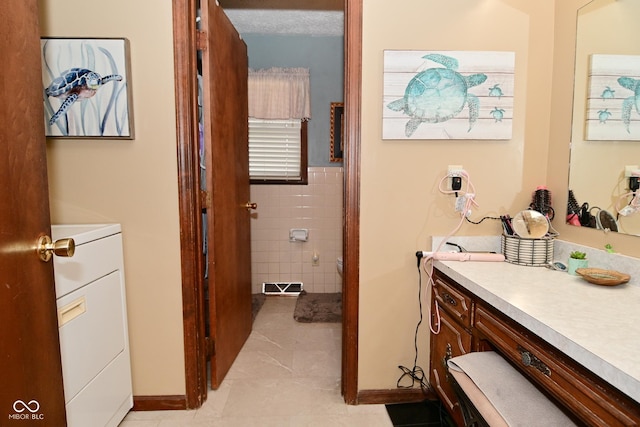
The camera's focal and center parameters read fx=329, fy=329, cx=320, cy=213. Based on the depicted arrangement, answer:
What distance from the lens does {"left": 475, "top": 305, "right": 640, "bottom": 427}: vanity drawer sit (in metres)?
0.71

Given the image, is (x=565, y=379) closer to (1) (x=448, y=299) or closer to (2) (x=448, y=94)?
(1) (x=448, y=299)

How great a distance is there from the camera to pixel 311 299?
3297 millimetres

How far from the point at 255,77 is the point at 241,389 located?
2.72 m

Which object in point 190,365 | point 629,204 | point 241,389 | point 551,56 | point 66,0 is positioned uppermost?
point 66,0

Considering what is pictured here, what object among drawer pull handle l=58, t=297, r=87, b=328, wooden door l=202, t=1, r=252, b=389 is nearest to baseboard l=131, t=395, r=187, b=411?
wooden door l=202, t=1, r=252, b=389

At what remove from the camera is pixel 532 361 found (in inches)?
38.1

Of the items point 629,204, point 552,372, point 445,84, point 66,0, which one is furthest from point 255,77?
point 552,372

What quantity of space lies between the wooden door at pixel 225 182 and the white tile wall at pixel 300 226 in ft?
3.32

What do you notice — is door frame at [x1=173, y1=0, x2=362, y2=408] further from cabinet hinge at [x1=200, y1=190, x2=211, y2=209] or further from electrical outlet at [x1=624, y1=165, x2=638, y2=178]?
electrical outlet at [x1=624, y1=165, x2=638, y2=178]

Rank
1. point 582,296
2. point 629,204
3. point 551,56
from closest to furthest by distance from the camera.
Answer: point 582,296 → point 629,204 → point 551,56

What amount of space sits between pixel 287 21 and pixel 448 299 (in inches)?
109

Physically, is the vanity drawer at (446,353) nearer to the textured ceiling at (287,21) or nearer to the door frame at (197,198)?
the door frame at (197,198)

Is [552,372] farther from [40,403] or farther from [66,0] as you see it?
[66,0]

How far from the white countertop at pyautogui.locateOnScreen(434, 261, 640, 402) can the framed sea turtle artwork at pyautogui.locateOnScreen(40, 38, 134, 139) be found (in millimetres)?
1726
